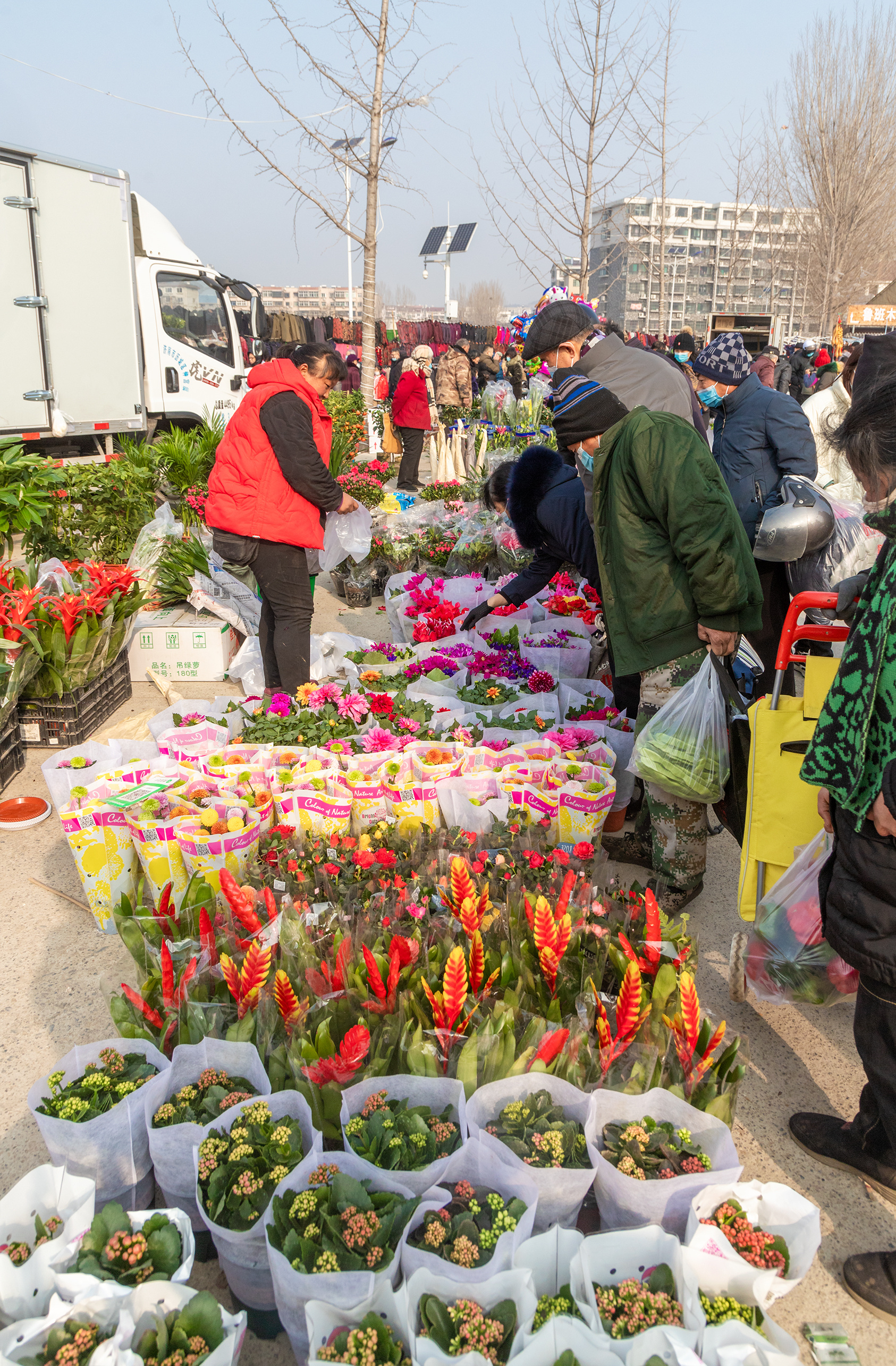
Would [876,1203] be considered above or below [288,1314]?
below

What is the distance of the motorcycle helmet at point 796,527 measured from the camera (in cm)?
323

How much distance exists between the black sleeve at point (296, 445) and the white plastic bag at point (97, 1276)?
291 cm

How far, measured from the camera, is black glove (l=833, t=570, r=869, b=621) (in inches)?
81.0

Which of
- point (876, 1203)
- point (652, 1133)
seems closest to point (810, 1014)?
point (876, 1203)

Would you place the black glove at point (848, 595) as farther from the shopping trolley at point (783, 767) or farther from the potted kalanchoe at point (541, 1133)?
the potted kalanchoe at point (541, 1133)

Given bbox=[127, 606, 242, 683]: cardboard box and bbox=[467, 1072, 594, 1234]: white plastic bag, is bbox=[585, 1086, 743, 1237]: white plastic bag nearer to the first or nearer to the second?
bbox=[467, 1072, 594, 1234]: white plastic bag

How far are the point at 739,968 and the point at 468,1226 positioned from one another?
130 centimetres

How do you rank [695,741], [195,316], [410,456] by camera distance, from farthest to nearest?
1. [410,456]
2. [195,316]
3. [695,741]

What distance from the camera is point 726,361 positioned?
4387 millimetres

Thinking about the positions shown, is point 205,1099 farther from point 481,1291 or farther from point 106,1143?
point 481,1291

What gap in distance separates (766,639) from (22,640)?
10.7ft

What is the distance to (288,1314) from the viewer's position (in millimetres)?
1413

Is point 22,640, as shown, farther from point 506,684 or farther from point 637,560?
point 637,560

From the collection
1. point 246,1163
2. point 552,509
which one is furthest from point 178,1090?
point 552,509
